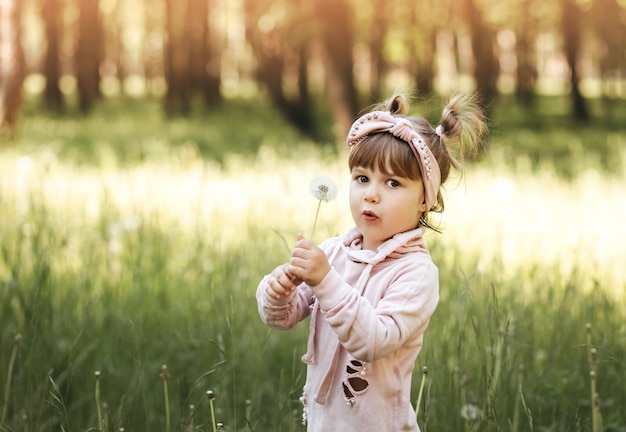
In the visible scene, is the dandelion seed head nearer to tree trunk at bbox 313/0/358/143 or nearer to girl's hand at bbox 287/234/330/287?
girl's hand at bbox 287/234/330/287

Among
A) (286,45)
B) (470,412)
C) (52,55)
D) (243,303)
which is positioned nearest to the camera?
(470,412)

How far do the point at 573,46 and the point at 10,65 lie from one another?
15.9 m

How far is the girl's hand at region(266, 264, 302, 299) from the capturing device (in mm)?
1960

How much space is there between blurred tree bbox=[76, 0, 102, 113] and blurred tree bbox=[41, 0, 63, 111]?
735 mm

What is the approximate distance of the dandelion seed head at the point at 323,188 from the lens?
6.46ft

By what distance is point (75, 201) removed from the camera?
6.86m

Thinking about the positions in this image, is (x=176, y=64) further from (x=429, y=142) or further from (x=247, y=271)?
(x=429, y=142)

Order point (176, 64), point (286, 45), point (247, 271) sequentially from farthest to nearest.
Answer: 1. point (176, 64)
2. point (286, 45)
3. point (247, 271)

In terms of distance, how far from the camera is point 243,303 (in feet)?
13.0

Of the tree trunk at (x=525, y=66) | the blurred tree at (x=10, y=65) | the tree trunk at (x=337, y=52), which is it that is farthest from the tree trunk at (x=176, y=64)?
the tree trunk at (x=525, y=66)

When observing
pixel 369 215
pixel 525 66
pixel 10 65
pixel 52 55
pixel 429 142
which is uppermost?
pixel 52 55

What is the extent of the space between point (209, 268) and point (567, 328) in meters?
2.05

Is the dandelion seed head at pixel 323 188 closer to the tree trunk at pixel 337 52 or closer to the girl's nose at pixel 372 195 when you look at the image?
the girl's nose at pixel 372 195

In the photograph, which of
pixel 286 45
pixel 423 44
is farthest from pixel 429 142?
pixel 423 44
